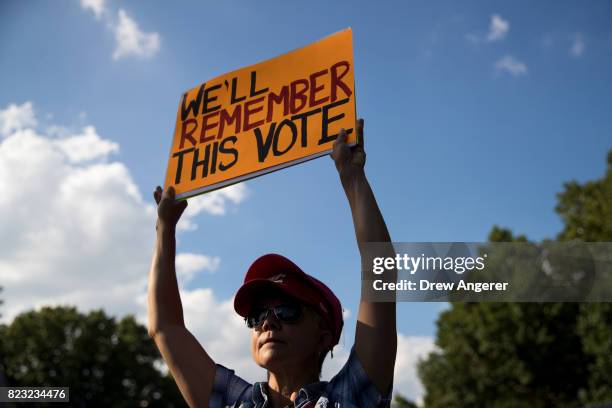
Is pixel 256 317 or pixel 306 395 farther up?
pixel 256 317

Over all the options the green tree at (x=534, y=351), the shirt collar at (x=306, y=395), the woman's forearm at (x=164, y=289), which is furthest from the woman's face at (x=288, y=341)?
the green tree at (x=534, y=351)

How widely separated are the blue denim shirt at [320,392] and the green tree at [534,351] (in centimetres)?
2588

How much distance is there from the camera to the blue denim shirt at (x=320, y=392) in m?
2.25

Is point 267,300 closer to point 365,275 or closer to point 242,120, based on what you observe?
point 365,275

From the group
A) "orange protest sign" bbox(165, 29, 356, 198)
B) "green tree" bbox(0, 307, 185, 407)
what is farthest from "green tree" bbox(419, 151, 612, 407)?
"orange protest sign" bbox(165, 29, 356, 198)

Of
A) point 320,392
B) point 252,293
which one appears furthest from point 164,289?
point 320,392

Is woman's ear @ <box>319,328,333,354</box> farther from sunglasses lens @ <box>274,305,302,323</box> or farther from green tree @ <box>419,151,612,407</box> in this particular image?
green tree @ <box>419,151,612,407</box>

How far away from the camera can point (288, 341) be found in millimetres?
2600

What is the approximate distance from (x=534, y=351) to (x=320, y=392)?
27.3 metres

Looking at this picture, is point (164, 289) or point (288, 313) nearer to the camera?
point (288, 313)

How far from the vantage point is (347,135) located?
2676mm

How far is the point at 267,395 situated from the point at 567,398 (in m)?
29.2

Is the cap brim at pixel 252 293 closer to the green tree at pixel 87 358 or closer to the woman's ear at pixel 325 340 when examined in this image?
the woman's ear at pixel 325 340

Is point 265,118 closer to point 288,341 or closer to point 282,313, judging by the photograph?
point 282,313
